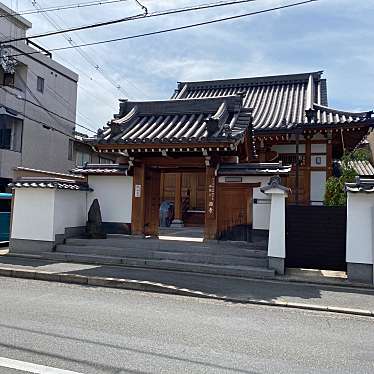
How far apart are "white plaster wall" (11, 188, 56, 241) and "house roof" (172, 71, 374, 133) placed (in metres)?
8.56

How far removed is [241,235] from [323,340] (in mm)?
6487

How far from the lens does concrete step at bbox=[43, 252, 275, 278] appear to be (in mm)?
9492

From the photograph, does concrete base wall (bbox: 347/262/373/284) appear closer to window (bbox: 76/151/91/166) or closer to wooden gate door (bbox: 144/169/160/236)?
wooden gate door (bbox: 144/169/160/236)

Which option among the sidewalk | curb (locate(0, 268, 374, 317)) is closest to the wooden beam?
the sidewalk

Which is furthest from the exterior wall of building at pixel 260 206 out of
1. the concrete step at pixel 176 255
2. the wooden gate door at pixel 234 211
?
the concrete step at pixel 176 255

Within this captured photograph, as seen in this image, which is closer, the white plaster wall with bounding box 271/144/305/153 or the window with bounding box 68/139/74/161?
the white plaster wall with bounding box 271/144/305/153

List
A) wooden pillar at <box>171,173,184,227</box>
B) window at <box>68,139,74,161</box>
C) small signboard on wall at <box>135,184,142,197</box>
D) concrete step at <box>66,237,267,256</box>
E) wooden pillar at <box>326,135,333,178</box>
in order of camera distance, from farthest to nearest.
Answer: window at <box>68,139,74,161</box>, wooden pillar at <box>171,173,184,227</box>, wooden pillar at <box>326,135,333,178</box>, small signboard on wall at <box>135,184,142,197</box>, concrete step at <box>66,237,267,256</box>

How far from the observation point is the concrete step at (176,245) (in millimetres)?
10740

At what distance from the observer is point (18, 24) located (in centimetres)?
2248

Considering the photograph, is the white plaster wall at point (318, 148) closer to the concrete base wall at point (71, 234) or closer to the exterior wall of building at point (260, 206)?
the exterior wall of building at point (260, 206)

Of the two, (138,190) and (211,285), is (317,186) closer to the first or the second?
(138,190)

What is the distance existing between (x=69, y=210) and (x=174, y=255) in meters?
4.08

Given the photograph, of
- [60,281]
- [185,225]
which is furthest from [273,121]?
[60,281]

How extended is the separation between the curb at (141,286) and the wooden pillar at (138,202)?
3822 mm
